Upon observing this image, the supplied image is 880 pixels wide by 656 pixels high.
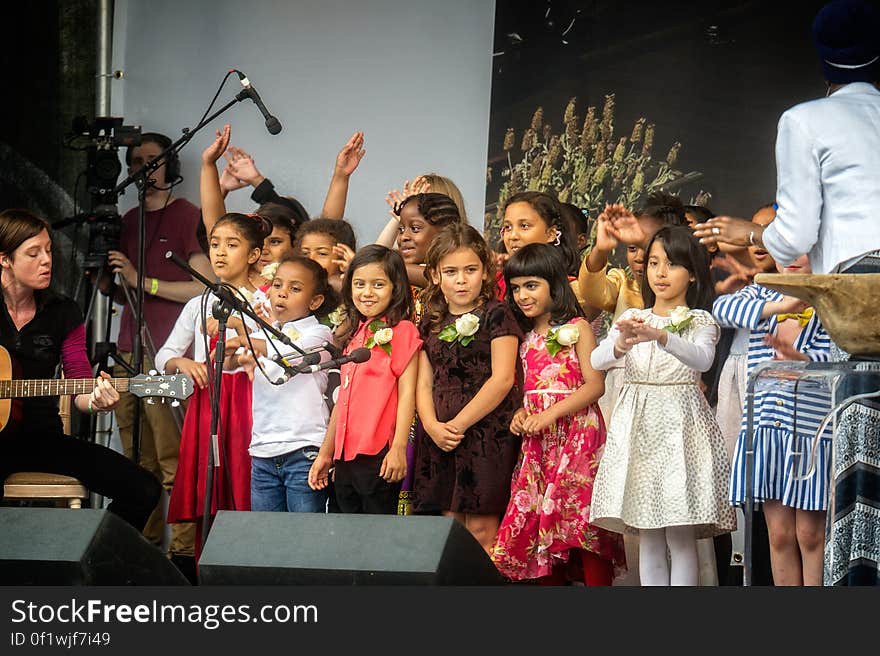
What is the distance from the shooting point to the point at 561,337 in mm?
4016

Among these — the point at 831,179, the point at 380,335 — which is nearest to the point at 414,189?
the point at 380,335

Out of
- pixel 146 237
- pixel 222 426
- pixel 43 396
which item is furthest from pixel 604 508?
pixel 146 237

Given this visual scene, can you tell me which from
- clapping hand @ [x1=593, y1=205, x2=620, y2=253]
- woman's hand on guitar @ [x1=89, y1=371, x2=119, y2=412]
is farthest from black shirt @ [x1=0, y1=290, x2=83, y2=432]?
clapping hand @ [x1=593, y1=205, x2=620, y2=253]

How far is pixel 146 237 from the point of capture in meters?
6.11

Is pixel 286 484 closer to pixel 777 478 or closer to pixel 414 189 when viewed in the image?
pixel 414 189

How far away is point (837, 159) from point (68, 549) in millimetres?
2058

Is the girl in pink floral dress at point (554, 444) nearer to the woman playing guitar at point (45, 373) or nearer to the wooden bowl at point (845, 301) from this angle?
the woman playing guitar at point (45, 373)

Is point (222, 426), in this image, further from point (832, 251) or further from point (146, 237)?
point (832, 251)

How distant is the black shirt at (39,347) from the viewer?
4.45 meters

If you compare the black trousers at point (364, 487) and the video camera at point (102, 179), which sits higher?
the video camera at point (102, 179)

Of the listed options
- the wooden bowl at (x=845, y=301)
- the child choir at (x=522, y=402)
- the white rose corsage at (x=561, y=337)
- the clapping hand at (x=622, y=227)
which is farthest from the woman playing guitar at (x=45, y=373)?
the wooden bowl at (x=845, y=301)

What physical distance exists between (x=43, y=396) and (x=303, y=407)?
95 cm

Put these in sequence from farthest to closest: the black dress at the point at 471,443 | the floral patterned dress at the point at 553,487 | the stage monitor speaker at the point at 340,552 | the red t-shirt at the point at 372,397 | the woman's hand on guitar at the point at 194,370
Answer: the woman's hand on guitar at the point at 194,370 < the red t-shirt at the point at 372,397 < the black dress at the point at 471,443 < the floral patterned dress at the point at 553,487 < the stage monitor speaker at the point at 340,552

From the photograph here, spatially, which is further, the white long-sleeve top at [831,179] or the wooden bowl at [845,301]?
the white long-sleeve top at [831,179]
